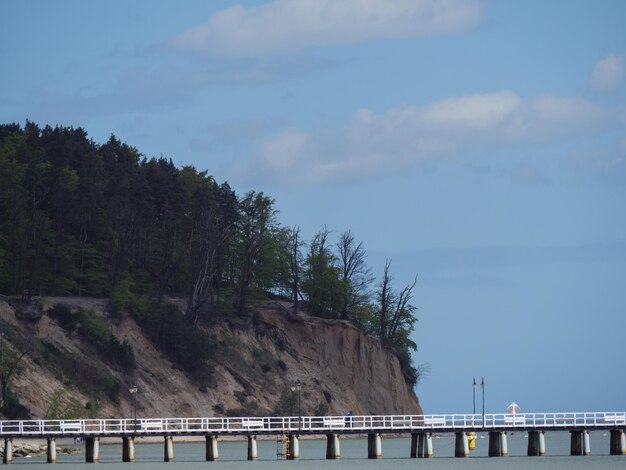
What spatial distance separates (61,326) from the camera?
445 ft

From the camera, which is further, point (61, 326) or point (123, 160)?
point (123, 160)

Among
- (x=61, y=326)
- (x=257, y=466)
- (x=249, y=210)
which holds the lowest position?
(x=257, y=466)

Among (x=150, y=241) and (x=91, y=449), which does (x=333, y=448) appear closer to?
(x=91, y=449)

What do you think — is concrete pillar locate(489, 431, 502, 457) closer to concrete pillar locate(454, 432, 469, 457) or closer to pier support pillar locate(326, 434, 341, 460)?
concrete pillar locate(454, 432, 469, 457)

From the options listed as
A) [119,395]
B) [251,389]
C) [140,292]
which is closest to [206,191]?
[140,292]

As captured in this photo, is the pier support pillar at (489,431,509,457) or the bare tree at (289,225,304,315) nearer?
the pier support pillar at (489,431,509,457)

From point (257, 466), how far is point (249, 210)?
79576mm

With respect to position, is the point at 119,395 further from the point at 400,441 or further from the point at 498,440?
the point at 498,440

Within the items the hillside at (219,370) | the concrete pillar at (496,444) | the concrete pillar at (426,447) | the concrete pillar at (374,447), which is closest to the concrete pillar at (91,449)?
the concrete pillar at (374,447)

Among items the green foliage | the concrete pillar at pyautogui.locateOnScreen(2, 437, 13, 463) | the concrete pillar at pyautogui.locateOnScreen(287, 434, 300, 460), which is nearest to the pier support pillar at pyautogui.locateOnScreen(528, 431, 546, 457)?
the concrete pillar at pyautogui.locateOnScreen(287, 434, 300, 460)

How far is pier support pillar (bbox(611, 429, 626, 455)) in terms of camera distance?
9794 centimetres

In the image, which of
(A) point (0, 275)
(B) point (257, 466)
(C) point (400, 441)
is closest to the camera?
(B) point (257, 466)

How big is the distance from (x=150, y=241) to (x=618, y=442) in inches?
2953

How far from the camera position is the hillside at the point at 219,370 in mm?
126688
